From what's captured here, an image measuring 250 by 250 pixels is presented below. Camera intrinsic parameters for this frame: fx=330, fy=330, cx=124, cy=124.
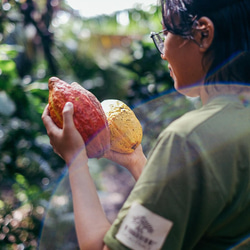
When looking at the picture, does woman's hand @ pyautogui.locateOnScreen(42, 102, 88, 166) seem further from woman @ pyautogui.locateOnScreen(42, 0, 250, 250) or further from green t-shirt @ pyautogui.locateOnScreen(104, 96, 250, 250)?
green t-shirt @ pyautogui.locateOnScreen(104, 96, 250, 250)

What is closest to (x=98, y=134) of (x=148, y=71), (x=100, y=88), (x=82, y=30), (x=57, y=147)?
(x=57, y=147)

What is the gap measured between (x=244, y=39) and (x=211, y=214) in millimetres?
352

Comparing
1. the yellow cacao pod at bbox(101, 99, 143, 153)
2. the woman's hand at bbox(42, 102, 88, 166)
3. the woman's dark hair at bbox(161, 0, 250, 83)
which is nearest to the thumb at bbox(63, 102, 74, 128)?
the woman's hand at bbox(42, 102, 88, 166)

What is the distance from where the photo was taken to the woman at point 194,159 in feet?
1.77

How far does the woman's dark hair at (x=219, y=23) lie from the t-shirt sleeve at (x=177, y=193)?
0.22m

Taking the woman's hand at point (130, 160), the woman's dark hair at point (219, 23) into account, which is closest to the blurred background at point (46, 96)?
→ the woman's hand at point (130, 160)

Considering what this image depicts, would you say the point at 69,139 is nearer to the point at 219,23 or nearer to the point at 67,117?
the point at 67,117

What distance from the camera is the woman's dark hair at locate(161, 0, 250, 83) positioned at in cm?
64

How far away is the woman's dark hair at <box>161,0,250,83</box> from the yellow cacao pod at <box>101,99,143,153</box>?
0.27 m

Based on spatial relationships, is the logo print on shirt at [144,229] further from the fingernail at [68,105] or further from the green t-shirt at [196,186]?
the fingernail at [68,105]

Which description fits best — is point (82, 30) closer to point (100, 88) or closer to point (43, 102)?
point (100, 88)

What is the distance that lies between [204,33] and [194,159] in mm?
264

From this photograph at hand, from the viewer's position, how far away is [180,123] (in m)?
0.58

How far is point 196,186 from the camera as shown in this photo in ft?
1.76
